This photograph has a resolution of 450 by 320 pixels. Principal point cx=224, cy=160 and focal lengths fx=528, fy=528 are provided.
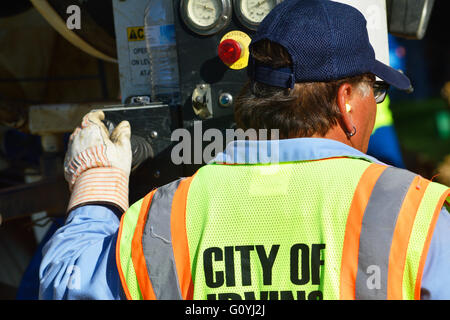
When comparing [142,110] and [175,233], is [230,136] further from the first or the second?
[175,233]

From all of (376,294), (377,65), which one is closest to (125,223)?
(376,294)

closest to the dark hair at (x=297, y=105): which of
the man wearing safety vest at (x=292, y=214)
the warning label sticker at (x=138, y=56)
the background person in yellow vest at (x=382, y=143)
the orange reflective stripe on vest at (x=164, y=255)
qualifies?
the man wearing safety vest at (x=292, y=214)

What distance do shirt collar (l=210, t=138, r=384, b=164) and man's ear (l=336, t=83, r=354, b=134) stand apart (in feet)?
0.21

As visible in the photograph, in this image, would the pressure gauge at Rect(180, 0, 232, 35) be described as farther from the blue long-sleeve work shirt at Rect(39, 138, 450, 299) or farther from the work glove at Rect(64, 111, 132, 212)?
the blue long-sleeve work shirt at Rect(39, 138, 450, 299)

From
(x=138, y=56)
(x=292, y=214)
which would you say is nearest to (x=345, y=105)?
(x=292, y=214)

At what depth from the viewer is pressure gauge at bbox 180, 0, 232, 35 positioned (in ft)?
5.82

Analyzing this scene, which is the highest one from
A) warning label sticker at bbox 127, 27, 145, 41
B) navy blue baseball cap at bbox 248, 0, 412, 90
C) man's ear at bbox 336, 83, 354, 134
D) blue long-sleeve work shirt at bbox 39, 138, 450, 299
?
warning label sticker at bbox 127, 27, 145, 41

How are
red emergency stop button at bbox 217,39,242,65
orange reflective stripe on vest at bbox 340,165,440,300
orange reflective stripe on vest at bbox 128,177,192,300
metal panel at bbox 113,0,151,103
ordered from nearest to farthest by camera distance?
orange reflective stripe on vest at bbox 340,165,440,300
orange reflective stripe on vest at bbox 128,177,192,300
red emergency stop button at bbox 217,39,242,65
metal panel at bbox 113,0,151,103

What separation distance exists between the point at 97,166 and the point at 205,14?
25.1 inches

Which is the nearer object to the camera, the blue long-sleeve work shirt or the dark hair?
the blue long-sleeve work shirt

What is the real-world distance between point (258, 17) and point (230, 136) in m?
0.40

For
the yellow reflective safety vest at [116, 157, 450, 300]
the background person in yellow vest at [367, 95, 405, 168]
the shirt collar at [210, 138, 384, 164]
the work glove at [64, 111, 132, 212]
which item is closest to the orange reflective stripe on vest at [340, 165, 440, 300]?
the yellow reflective safety vest at [116, 157, 450, 300]

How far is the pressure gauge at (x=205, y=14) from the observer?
5.82 ft

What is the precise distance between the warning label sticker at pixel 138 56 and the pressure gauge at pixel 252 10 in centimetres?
43
